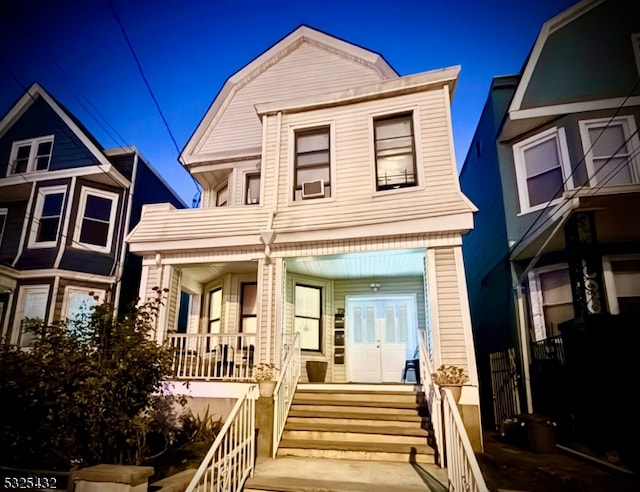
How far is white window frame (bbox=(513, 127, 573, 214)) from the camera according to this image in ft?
22.6

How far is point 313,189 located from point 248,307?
2.98 metres

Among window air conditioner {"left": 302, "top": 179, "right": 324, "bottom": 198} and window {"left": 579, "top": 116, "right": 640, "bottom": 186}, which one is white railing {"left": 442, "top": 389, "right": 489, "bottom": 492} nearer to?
window air conditioner {"left": 302, "top": 179, "right": 324, "bottom": 198}

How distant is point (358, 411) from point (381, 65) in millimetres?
6461

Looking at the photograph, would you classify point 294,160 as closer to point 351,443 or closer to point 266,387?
point 266,387

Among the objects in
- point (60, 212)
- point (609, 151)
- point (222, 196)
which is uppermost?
point (222, 196)

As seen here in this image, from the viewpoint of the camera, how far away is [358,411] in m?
5.66

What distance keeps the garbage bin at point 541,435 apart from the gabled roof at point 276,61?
21.1 feet

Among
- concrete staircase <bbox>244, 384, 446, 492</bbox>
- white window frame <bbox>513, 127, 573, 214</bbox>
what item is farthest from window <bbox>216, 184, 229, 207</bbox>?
white window frame <bbox>513, 127, 573, 214</bbox>

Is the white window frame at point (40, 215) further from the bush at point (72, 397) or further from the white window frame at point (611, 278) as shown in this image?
the white window frame at point (611, 278)

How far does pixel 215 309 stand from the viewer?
29.1 ft

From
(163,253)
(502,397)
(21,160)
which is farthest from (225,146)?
(502,397)

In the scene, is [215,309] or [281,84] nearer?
[215,309]

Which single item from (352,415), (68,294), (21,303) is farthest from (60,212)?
(352,415)

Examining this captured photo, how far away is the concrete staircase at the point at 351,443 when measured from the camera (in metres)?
3.99
